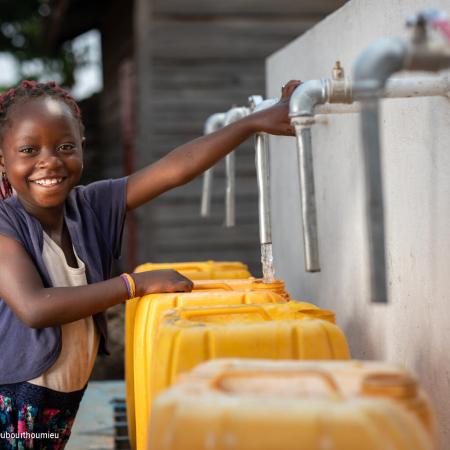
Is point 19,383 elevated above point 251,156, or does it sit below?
below

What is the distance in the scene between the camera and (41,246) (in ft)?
7.72

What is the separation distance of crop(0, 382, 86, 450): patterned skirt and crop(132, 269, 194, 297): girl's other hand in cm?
35

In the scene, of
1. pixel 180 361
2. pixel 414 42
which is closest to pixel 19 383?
pixel 180 361

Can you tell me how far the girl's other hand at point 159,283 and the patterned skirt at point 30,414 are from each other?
0.35m

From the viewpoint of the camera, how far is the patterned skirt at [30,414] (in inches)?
90.5

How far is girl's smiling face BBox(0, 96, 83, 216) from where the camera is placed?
2.35m

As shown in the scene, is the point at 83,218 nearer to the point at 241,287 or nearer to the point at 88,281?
the point at 88,281

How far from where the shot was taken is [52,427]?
7.82ft

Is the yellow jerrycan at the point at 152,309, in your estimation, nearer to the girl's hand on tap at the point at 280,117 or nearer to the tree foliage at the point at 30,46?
the girl's hand on tap at the point at 280,117

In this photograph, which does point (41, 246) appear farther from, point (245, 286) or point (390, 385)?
point (390, 385)

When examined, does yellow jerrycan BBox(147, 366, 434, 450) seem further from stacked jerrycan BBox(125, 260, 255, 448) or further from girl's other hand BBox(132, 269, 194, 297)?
stacked jerrycan BBox(125, 260, 255, 448)

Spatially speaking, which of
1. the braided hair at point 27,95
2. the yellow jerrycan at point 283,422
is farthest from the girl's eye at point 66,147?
the yellow jerrycan at point 283,422

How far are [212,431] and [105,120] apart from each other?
9149 millimetres

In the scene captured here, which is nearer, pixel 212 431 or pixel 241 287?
pixel 212 431
